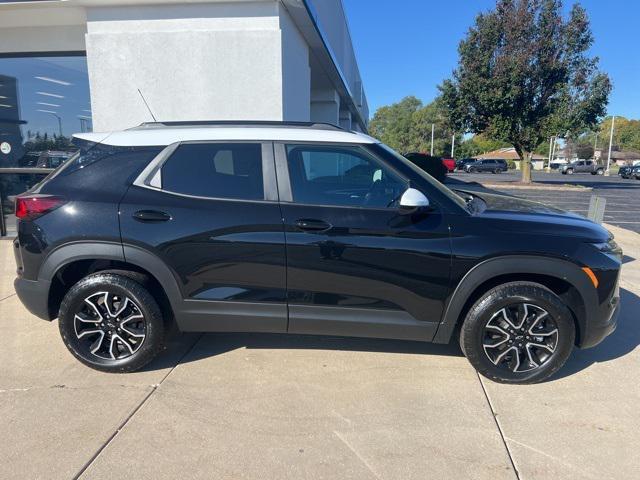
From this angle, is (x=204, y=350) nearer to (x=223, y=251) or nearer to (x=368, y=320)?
(x=223, y=251)

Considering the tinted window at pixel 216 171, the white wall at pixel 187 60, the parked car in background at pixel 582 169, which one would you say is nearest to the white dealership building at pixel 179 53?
the white wall at pixel 187 60

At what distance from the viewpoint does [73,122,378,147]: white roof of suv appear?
3408 millimetres

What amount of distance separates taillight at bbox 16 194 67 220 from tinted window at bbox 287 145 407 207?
5.74ft

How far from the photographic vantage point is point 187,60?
7133 millimetres

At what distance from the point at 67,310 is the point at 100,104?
5123 millimetres

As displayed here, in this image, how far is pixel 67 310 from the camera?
338 centimetres

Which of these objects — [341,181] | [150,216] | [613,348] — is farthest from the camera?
[613,348]

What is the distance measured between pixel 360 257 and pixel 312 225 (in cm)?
41

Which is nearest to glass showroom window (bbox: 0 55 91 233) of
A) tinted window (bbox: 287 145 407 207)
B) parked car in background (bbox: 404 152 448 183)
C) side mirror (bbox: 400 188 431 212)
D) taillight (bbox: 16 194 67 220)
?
taillight (bbox: 16 194 67 220)

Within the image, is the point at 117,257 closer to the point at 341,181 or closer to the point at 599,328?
the point at 341,181

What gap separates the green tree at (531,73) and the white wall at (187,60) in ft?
61.5

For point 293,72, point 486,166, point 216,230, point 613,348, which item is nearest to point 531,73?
point 293,72

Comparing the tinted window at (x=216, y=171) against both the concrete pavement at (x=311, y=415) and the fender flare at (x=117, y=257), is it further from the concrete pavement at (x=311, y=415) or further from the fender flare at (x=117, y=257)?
the concrete pavement at (x=311, y=415)

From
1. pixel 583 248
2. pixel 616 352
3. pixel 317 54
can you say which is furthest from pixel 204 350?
pixel 317 54
